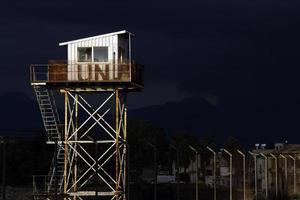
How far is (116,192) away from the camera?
53.5 metres

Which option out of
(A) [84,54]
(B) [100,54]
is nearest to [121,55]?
(B) [100,54]

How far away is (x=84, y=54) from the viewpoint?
5631cm

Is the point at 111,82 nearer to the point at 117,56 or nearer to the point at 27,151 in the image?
the point at 117,56

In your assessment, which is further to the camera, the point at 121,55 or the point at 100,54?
the point at 121,55

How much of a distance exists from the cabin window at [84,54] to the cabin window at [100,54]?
1.17 feet

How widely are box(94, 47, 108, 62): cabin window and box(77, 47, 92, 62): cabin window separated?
1.17ft

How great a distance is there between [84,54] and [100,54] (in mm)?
951

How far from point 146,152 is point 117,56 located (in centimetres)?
2482

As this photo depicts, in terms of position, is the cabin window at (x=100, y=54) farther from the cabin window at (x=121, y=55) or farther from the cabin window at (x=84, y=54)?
the cabin window at (x=121, y=55)

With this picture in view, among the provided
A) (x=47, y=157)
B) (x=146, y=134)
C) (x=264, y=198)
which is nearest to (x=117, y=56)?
(x=264, y=198)

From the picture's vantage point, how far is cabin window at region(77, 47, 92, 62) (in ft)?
184

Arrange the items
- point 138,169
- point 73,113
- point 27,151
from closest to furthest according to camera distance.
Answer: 1. point 73,113
2. point 27,151
3. point 138,169

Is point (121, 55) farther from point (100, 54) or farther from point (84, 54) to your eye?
point (84, 54)

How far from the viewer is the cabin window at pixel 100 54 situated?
183 ft
